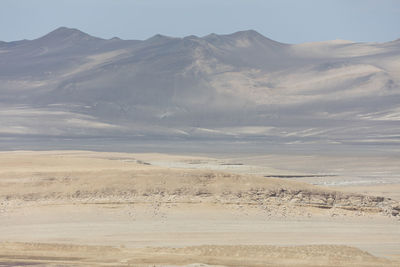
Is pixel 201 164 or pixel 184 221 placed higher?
pixel 201 164

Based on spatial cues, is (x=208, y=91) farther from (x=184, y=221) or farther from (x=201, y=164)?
(x=184, y=221)

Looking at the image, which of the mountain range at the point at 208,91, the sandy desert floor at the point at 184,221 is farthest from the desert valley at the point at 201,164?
the mountain range at the point at 208,91

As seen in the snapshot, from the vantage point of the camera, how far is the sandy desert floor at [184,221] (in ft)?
52.2

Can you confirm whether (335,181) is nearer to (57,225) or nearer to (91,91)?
(57,225)

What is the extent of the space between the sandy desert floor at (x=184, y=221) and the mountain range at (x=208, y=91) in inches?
2871

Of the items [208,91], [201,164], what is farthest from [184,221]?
[208,91]

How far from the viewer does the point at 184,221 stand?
1962 cm

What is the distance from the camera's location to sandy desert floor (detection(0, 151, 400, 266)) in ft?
52.2

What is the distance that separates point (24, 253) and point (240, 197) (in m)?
7.50

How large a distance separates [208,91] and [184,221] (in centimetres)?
→ 12887

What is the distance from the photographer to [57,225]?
1902 centimetres

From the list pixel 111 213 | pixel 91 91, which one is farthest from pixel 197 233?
pixel 91 91

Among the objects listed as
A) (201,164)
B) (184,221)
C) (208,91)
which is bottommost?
(184,221)

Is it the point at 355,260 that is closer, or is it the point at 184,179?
the point at 355,260
